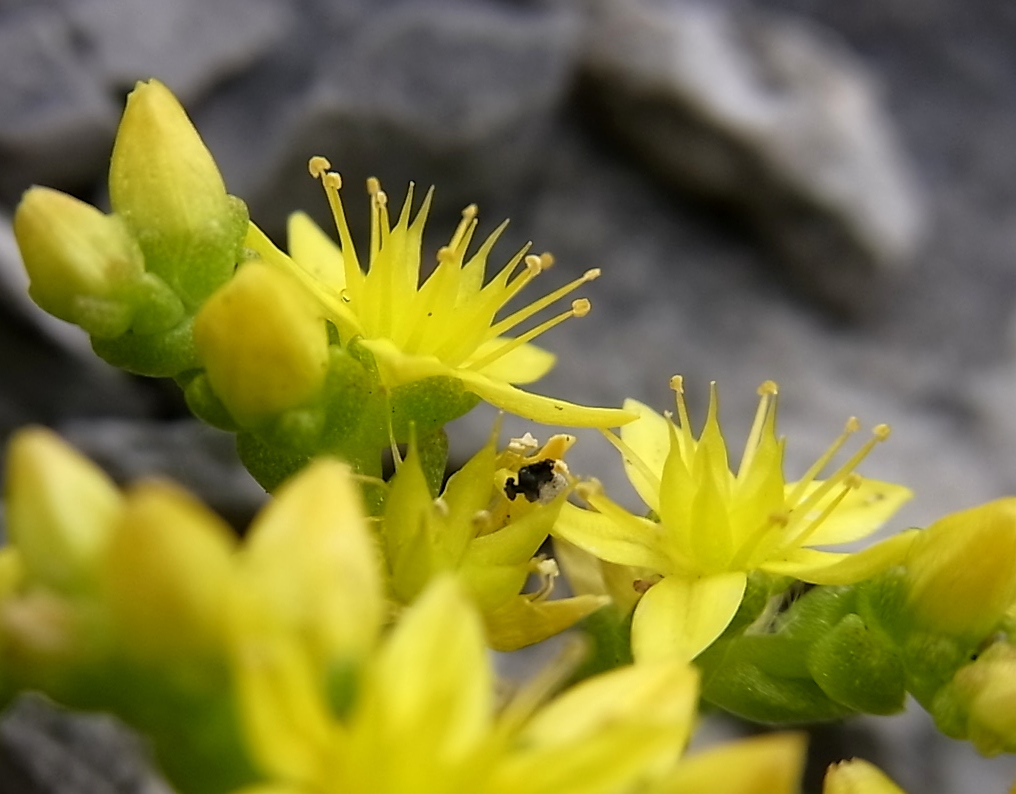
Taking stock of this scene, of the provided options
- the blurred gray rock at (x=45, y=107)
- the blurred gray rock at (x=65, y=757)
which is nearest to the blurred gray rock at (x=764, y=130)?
the blurred gray rock at (x=45, y=107)

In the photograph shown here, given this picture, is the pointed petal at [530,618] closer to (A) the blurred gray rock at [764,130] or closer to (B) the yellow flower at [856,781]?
(B) the yellow flower at [856,781]

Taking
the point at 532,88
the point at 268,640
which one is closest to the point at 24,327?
the point at 532,88

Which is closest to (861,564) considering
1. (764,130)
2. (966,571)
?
(966,571)

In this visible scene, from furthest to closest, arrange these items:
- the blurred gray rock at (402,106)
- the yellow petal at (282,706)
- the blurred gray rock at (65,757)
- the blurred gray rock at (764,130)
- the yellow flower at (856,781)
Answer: the blurred gray rock at (764,130)
the blurred gray rock at (402,106)
the blurred gray rock at (65,757)
the yellow flower at (856,781)
the yellow petal at (282,706)

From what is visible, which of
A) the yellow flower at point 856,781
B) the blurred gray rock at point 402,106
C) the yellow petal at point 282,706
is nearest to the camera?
the yellow petal at point 282,706

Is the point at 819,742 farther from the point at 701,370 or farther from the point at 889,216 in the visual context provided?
the point at 889,216

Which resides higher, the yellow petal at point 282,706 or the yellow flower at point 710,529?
the yellow flower at point 710,529

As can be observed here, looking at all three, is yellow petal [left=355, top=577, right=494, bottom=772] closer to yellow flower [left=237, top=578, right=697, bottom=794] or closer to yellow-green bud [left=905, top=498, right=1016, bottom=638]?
yellow flower [left=237, top=578, right=697, bottom=794]
